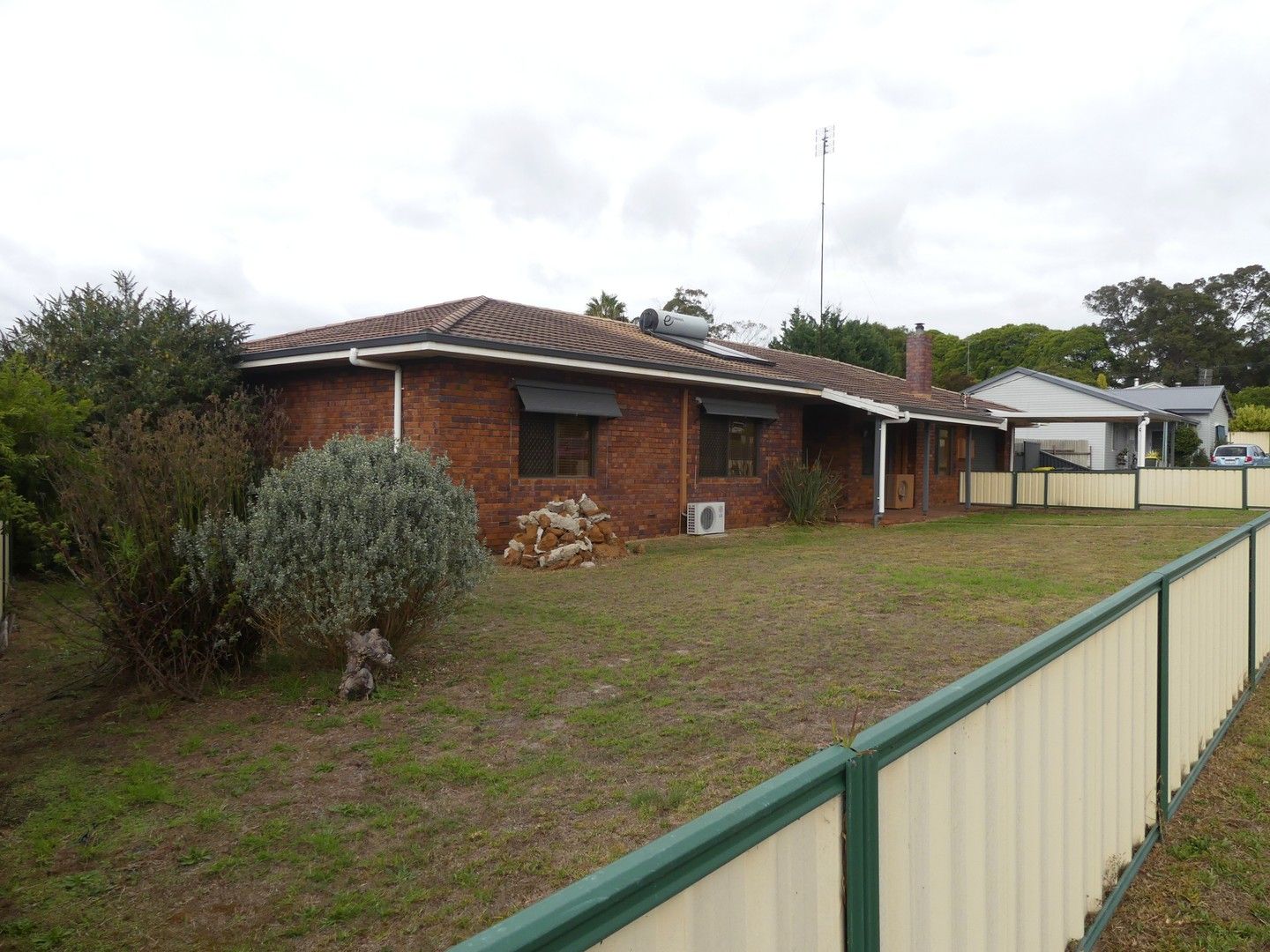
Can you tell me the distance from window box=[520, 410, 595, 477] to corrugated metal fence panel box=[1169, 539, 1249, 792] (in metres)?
9.38

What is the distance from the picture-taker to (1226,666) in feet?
16.0

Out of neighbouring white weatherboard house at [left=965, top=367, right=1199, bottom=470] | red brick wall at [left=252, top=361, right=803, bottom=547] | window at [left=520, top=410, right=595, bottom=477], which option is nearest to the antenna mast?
neighbouring white weatherboard house at [left=965, top=367, right=1199, bottom=470]

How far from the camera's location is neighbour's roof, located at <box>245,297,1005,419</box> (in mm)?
11961

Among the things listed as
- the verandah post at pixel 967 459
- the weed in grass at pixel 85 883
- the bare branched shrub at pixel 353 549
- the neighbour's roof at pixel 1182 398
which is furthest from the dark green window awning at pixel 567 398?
the neighbour's roof at pixel 1182 398

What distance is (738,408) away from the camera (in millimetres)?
16281

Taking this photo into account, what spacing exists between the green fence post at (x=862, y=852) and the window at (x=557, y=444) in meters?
11.3

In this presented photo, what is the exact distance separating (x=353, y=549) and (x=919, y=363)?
2225 cm

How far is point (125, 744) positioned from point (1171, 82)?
19859mm

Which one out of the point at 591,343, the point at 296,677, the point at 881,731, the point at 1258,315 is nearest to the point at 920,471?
the point at 591,343

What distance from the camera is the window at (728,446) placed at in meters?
16.0

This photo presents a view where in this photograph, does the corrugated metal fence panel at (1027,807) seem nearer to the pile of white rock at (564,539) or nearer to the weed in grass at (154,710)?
the weed in grass at (154,710)

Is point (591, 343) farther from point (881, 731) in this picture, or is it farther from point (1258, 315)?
point (1258, 315)

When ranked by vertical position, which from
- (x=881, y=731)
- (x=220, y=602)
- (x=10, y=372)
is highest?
(x=10, y=372)

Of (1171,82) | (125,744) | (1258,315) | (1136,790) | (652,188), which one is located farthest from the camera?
(1258,315)
